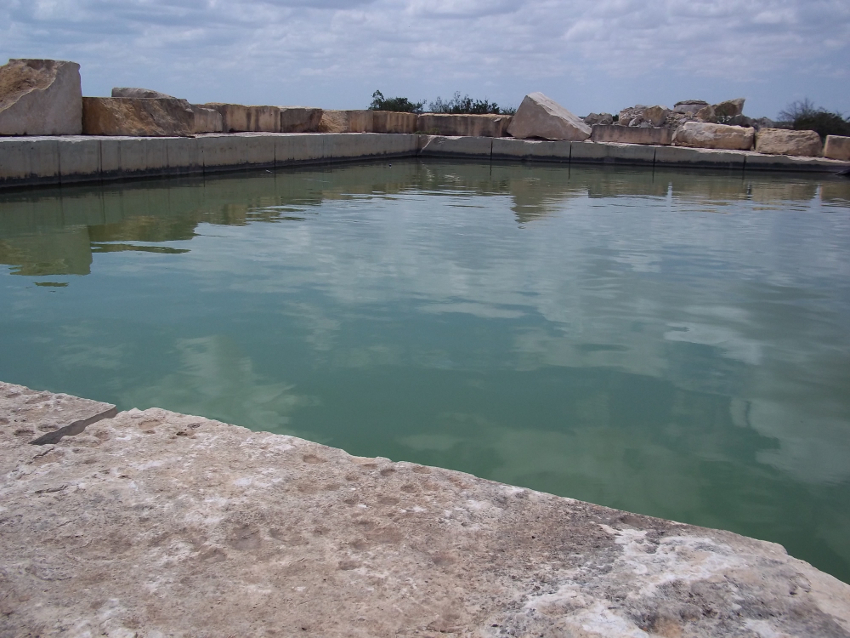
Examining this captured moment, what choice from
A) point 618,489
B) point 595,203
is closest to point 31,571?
point 618,489

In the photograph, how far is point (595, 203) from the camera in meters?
11.4

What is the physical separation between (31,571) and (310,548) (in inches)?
26.1

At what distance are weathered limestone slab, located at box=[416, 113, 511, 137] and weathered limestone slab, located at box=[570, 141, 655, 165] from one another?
2347 millimetres

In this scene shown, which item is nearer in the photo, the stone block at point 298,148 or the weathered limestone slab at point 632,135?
the stone block at point 298,148

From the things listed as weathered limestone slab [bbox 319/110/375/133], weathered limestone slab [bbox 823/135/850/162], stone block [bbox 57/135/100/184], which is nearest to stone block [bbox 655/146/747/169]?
weathered limestone slab [bbox 823/135/850/162]

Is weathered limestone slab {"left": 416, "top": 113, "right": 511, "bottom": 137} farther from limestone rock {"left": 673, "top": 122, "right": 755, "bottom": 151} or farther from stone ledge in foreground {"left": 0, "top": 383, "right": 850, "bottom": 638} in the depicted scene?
stone ledge in foreground {"left": 0, "top": 383, "right": 850, "bottom": 638}

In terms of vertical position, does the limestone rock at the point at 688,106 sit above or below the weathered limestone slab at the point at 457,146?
above

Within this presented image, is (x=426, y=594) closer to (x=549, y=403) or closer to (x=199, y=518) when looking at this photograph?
(x=199, y=518)

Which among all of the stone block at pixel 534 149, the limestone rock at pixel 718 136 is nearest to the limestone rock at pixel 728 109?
the limestone rock at pixel 718 136

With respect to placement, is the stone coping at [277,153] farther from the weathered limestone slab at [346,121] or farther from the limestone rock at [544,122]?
the weathered limestone slab at [346,121]

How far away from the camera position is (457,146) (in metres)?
20.3

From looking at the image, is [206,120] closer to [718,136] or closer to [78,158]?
[78,158]

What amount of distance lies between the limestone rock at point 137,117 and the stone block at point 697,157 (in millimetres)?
11507

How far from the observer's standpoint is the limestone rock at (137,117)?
12.1m
